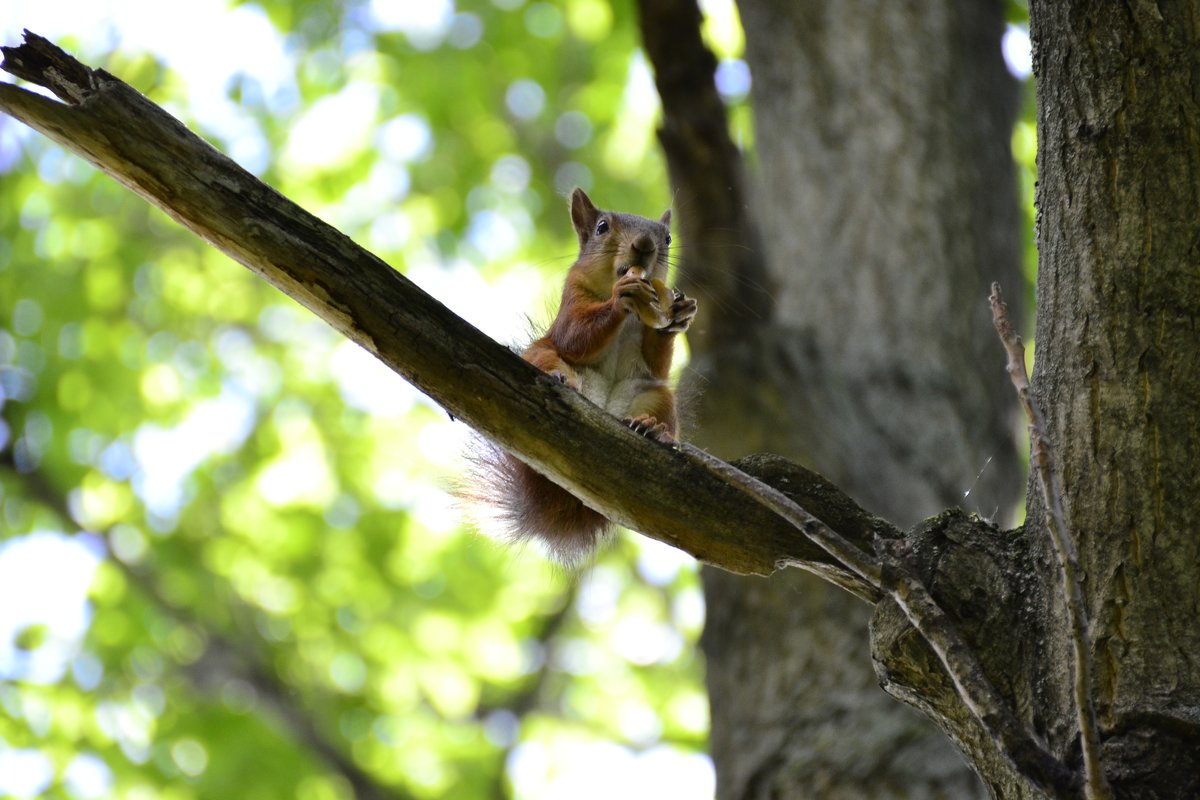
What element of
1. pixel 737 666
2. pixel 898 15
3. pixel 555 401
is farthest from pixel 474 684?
pixel 555 401

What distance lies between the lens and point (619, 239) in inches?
127

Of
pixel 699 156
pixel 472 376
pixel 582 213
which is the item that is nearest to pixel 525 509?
pixel 472 376

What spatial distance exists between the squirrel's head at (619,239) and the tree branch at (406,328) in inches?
39.6

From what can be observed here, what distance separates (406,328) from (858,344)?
2408 mm

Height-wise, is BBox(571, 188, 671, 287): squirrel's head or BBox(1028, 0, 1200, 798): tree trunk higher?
BBox(571, 188, 671, 287): squirrel's head

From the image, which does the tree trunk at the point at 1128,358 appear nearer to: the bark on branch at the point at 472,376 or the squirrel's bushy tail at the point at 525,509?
the bark on branch at the point at 472,376

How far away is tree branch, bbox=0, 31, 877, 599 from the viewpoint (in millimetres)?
1955

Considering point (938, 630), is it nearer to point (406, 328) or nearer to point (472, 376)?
point (472, 376)

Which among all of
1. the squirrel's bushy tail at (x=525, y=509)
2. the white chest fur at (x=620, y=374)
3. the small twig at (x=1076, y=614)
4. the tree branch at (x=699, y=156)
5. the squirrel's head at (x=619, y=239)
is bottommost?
the small twig at (x=1076, y=614)

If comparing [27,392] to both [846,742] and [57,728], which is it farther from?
[846,742]

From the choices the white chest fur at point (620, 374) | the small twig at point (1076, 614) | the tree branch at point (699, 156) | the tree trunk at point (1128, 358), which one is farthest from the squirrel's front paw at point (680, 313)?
the tree branch at point (699, 156)

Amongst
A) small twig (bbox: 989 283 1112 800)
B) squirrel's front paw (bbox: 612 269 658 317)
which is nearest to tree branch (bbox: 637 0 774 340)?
squirrel's front paw (bbox: 612 269 658 317)

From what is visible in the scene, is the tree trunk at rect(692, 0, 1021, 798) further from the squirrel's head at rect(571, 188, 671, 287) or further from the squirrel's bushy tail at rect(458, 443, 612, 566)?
the squirrel's bushy tail at rect(458, 443, 612, 566)

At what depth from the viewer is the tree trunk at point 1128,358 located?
1.76 m
